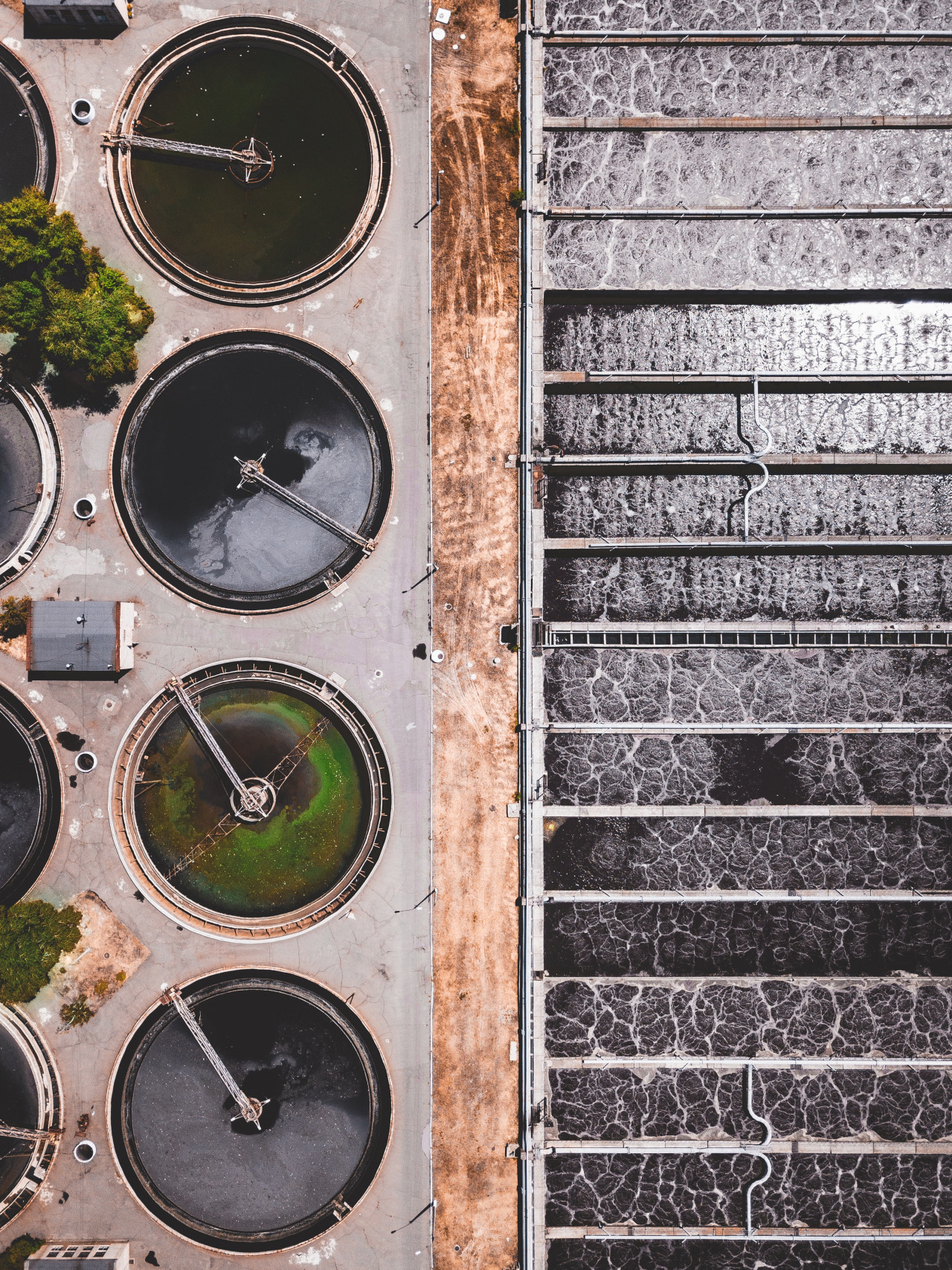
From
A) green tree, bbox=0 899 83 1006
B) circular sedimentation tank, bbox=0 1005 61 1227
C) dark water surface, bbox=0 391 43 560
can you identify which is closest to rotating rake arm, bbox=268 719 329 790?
green tree, bbox=0 899 83 1006

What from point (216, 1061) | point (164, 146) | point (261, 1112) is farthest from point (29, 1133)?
point (164, 146)

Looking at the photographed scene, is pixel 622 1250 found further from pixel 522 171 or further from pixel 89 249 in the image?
pixel 89 249

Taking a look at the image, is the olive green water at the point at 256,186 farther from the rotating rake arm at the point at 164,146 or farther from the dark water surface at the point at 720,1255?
the dark water surface at the point at 720,1255

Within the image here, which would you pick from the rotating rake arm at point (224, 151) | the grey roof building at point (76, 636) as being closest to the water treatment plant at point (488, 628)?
the grey roof building at point (76, 636)

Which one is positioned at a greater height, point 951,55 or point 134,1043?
point 951,55

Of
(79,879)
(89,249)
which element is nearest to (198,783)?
(79,879)
